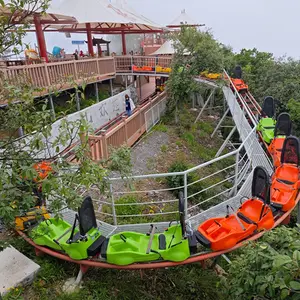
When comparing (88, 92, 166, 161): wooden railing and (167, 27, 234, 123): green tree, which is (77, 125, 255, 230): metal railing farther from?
(167, 27, 234, 123): green tree

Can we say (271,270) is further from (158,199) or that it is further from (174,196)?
(174,196)

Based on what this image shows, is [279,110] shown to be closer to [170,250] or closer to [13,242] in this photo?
[170,250]

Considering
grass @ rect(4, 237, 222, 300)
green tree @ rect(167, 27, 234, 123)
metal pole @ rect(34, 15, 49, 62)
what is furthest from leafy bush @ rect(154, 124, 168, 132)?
grass @ rect(4, 237, 222, 300)

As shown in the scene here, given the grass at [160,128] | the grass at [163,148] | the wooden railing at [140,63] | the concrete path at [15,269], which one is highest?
the wooden railing at [140,63]

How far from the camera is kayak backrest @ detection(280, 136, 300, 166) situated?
5.70 meters

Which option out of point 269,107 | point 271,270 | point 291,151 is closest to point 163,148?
point 269,107

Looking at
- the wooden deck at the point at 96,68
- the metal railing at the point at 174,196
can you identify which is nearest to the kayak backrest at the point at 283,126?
the metal railing at the point at 174,196

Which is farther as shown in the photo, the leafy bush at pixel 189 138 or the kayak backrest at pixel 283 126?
the leafy bush at pixel 189 138

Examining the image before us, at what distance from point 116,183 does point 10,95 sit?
514 centimetres

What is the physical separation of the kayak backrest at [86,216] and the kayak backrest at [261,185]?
→ 2882 mm

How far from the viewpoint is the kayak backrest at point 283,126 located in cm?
717

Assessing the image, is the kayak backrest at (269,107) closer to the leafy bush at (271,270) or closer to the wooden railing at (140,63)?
the wooden railing at (140,63)

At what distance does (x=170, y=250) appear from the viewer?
13.1ft

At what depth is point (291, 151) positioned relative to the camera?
5.79 metres
